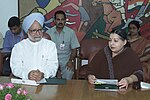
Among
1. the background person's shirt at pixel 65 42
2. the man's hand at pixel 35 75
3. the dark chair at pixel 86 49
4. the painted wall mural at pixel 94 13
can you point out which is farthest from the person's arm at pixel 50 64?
the painted wall mural at pixel 94 13

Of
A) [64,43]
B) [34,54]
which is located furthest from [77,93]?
[64,43]

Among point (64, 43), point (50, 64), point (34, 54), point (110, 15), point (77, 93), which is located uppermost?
point (110, 15)

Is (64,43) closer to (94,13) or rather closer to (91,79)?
(94,13)

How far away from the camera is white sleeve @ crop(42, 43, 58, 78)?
9.57 feet

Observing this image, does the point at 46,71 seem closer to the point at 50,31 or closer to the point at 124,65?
the point at 124,65

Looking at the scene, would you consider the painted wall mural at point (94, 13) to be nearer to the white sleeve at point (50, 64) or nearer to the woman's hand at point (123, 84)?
the white sleeve at point (50, 64)

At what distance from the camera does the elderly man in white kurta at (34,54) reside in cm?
293

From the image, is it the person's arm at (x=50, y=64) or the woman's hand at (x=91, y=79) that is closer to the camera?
the woman's hand at (x=91, y=79)

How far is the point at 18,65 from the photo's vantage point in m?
2.95

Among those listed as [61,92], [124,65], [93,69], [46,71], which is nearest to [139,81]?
[124,65]

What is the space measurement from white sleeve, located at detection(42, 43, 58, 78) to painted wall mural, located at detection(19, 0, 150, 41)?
2453mm

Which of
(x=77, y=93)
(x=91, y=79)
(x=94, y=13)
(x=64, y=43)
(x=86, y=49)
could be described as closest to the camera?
(x=77, y=93)

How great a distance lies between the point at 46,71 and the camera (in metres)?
2.91

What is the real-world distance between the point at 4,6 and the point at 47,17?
819 mm
